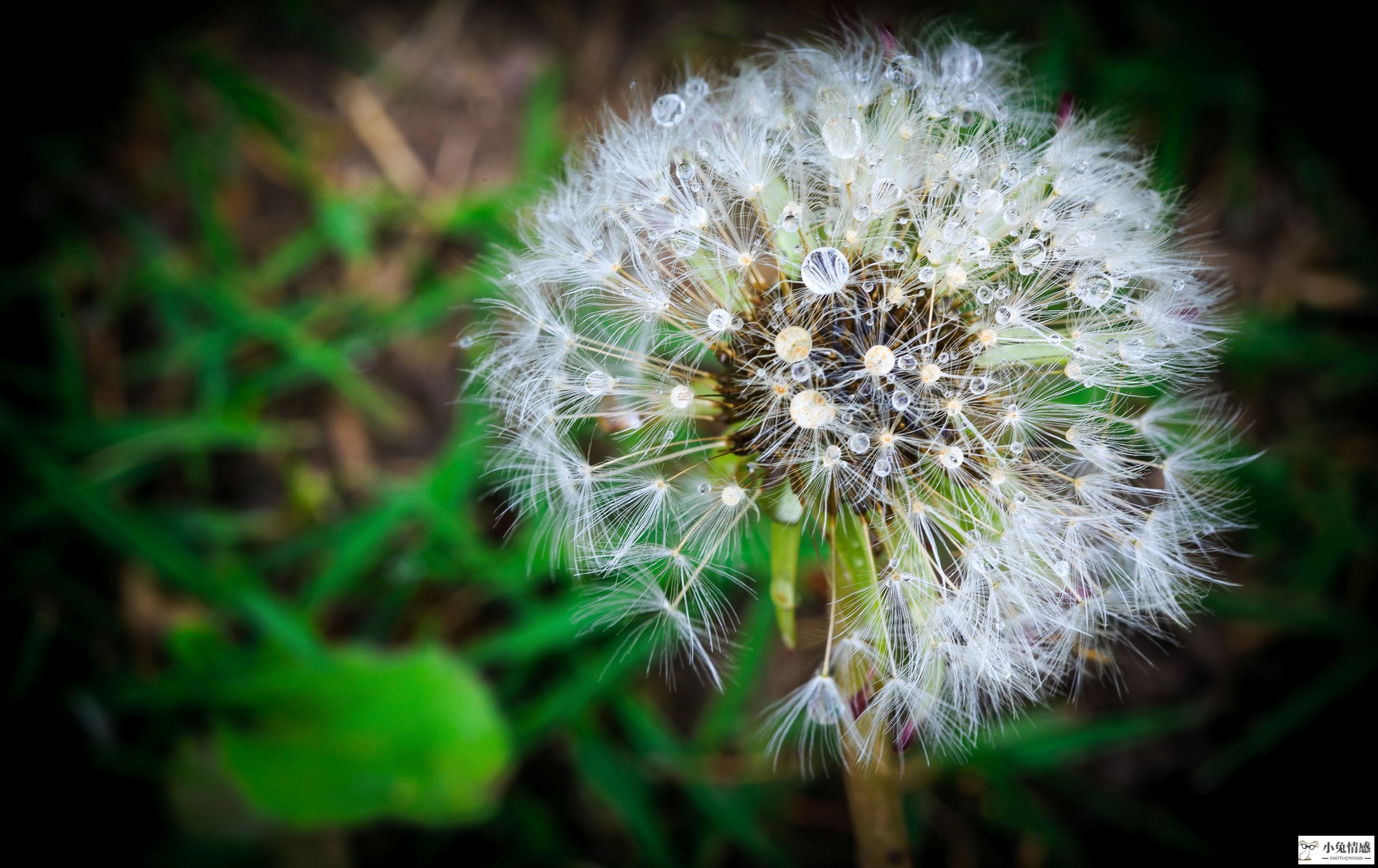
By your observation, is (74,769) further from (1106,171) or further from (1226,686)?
(1226,686)

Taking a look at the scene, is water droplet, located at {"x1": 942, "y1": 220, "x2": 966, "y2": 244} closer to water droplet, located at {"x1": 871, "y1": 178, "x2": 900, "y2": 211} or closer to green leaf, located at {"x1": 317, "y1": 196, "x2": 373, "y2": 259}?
water droplet, located at {"x1": 871, "y1": 178, "x2": 900, "y2": 211}

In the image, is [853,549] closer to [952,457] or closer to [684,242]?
[952,457]

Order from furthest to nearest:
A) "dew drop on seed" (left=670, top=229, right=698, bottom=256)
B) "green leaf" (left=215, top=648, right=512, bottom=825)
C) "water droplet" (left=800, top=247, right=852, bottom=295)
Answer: "green leaf" (left=215, top=648, right=512, bottom=825) → "dew drop on seed" (left=670, top=229, right=698, bottom=256) → "water droplet" (left=800, top=247, right=852, bottom=295)

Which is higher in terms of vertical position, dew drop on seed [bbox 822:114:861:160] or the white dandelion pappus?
dew drop on seed [bbox 822:114:861:160]

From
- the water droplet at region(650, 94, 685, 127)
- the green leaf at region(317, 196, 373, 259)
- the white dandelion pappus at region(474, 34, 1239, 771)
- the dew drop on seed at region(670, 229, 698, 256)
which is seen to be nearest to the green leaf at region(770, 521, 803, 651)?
the white dandelion pappus at region(474, 34, 1239, 771)

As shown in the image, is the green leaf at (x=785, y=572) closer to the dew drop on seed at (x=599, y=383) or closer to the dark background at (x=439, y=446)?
the dew drop on seed at (x=599, y=383)

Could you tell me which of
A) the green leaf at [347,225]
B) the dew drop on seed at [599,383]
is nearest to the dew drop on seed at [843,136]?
the dew drop on seed at [599,383]

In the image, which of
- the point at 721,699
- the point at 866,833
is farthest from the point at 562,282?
the point at 721,699

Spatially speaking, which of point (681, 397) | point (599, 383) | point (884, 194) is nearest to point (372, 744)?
point (599, 383)
